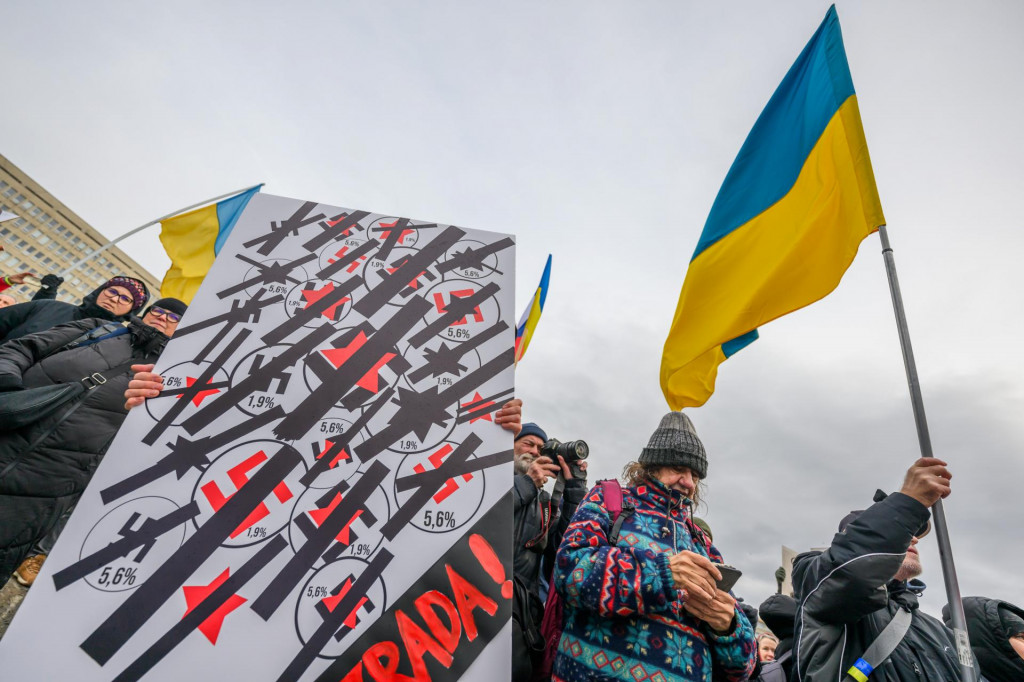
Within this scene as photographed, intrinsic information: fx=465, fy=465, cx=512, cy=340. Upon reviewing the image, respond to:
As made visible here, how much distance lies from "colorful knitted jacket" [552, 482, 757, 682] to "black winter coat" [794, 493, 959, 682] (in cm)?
47

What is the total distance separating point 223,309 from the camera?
6.35ft

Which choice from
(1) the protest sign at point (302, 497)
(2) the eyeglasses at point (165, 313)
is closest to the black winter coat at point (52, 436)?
(2) the eyeglasses at point (165, 313)

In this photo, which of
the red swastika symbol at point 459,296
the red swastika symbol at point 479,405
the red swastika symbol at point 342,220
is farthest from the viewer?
the red swastika symbol at point 342,220

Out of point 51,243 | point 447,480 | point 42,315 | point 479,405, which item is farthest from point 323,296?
point 51,243

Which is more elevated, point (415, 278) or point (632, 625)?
point (415, 278)

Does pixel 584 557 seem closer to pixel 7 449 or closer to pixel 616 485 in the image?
pixel 616 485

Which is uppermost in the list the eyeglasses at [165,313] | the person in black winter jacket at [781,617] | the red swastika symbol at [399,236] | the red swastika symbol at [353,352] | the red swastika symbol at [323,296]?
the red swastika symbol at [399,236]

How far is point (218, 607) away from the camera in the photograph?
53.5 inches

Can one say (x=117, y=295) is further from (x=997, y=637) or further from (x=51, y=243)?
(x=51, y=243)

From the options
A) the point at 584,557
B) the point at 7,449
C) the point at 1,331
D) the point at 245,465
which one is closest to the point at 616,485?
the point at 584,557

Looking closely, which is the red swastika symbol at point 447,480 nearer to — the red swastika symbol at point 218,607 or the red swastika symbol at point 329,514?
the red swastika symbol at point 329,514

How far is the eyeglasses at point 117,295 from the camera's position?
2.80 metres

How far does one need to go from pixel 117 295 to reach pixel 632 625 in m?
3.31

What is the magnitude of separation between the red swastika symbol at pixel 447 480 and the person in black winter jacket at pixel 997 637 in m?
3.30
